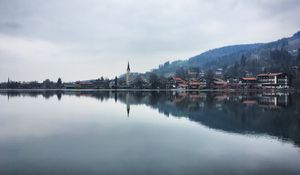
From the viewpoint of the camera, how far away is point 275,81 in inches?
4742

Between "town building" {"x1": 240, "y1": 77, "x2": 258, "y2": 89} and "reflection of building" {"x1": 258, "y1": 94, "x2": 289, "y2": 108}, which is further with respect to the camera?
"town building" {"x1": 240, "y1": 77, "x2": 258, "y2": 89}

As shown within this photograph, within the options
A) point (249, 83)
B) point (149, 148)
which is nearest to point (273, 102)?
point (149, 148)

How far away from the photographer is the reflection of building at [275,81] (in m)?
119

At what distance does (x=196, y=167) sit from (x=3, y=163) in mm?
8123

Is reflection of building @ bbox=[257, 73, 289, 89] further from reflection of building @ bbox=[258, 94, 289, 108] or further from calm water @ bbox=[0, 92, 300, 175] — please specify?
calm water @ bbox=[0, 92, 300, 175]

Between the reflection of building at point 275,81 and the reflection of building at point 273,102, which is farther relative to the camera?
the reflection of building at point 275,81

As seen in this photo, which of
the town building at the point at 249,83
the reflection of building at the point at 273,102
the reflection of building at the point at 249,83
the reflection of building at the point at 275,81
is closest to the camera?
the reflection of building at the point at 273,102

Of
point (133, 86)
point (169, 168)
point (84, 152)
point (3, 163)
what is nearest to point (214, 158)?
point (169, 168)

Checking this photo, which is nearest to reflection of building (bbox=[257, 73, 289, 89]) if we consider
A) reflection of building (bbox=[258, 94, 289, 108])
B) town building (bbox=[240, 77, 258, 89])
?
town building (bbox=[240, 77, 258, 89])

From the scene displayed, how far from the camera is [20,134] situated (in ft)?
64.5

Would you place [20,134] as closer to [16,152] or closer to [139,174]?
[16,152]

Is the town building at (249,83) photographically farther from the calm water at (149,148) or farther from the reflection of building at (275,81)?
the calm water at (149,148)

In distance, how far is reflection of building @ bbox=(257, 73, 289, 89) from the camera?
389ft

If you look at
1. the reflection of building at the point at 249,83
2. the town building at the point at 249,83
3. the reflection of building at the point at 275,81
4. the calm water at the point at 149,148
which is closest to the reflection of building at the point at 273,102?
the calm water at the point at 149,148
